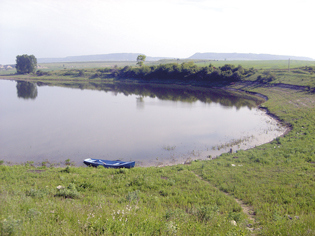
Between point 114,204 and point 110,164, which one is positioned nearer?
point 114,204

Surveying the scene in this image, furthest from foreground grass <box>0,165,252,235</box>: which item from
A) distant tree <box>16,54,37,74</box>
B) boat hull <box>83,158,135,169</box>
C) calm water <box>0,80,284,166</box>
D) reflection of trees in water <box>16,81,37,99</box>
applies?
distant tree <box>16,54,37,74</box>

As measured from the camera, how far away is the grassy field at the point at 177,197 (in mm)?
5191

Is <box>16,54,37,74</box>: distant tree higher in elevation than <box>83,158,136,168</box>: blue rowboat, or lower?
higher

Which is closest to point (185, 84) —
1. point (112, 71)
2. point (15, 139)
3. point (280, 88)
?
point (280, 88)

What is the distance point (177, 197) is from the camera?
32.5 feet

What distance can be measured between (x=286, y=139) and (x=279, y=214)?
15361 millimetres

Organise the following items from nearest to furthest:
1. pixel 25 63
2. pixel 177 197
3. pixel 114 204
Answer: pixel 114 204 < pixel 177 197 < pixel 25 63

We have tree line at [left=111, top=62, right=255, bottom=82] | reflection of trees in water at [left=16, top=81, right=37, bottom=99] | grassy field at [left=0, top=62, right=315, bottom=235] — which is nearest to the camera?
grassy field at [left=0, top=62, right=315, bottom=235]

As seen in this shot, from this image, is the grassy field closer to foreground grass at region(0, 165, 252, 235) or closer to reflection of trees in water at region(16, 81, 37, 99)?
foreground grass at region(0, 165, 252, 235)

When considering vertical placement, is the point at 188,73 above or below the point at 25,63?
below

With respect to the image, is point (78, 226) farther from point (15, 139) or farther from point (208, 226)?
point (15, 139)

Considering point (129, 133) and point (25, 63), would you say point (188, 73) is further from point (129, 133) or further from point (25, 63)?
point (25, 63)

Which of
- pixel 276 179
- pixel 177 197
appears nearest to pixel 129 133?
pixel 177 197

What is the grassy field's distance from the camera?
204 inches
